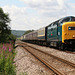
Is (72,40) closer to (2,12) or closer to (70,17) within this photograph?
(70,17)

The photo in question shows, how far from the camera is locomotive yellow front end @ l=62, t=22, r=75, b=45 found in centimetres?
1318

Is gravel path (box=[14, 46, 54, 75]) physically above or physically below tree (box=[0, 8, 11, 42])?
below

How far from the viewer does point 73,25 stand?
1328 centimetres

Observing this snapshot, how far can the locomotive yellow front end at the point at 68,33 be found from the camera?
1318cm

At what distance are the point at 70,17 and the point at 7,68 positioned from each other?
33.3 ft

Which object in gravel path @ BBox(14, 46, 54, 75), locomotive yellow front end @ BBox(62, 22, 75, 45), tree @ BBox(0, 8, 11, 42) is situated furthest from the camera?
tree @ BBox(0, 8, 11, 42)

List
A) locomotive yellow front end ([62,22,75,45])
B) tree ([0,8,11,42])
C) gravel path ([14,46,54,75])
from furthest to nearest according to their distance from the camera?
tree ([0,8,11,42]), locomotive yellow front end ([62,22,75,45]), gravel path ([14,46,54,75])

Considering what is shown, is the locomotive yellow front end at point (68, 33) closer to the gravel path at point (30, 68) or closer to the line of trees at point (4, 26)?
the gravel path at point (30, 68)

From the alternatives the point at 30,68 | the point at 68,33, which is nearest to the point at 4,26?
the point at 68,33

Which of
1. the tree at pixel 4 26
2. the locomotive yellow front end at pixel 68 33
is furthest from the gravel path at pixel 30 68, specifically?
the tree at pixel 4 26

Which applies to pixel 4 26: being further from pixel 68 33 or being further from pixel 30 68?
pixel 30 68

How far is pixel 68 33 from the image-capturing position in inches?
521

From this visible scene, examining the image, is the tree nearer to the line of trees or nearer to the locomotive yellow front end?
the line of trees

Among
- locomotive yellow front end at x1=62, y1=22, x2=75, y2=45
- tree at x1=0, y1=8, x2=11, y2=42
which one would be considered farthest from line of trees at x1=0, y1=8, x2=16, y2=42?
locomotive yellow front end at x1=62, y1=22, x2=75, y2=45
